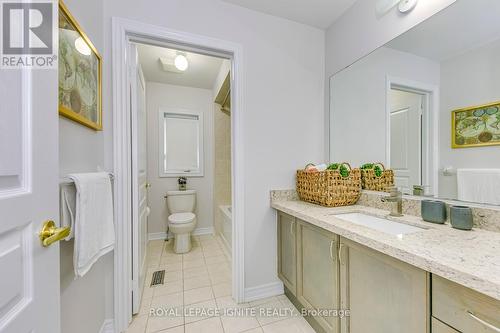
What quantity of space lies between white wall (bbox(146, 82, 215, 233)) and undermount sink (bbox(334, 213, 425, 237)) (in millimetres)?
2485

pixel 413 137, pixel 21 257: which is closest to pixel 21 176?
pixel 21 257

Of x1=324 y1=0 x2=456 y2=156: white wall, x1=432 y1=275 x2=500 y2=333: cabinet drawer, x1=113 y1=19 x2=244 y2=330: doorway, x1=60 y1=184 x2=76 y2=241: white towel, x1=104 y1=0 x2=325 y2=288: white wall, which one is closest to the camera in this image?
x1=432 y1=275 x2=500 y2=333: cabinet drawer

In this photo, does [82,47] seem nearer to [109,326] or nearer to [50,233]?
[50,233]

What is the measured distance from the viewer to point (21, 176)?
0.51m

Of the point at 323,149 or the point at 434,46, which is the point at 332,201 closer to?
the point at 323,149

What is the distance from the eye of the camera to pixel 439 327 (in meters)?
0.67

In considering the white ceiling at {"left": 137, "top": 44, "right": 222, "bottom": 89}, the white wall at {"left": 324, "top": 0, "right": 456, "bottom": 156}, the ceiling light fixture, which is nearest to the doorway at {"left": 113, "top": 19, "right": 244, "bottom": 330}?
the white ceiling at {"left": 137, "top": 44, "right": 222, "bottom": 89}

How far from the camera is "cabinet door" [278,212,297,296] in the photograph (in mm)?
1519

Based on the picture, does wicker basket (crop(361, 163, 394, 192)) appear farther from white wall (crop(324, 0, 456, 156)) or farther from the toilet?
the toilet

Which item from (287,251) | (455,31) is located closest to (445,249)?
(287,251)

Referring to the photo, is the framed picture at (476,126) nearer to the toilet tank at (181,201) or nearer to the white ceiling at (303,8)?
the white ceiling at (303,8)

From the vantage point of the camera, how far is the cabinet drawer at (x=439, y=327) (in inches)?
25.5

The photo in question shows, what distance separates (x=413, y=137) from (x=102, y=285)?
7.55ft

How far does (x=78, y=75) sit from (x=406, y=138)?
6.74 feet
